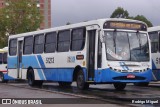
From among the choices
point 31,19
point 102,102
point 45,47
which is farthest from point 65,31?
point 31,19

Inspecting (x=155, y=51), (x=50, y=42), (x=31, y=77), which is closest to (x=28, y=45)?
(x=31, y=77)

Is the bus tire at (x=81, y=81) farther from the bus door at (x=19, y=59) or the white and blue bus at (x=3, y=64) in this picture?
the white and blue bus at (x=3, y=64)

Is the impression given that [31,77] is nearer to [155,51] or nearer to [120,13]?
[155,51]

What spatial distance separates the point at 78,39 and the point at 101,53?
2.37m

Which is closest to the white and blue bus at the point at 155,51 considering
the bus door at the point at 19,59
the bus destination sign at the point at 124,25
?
the bus destination sign at the point at 124,25

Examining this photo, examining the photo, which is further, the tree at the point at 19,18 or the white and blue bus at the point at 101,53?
the tree at the point at 19,18

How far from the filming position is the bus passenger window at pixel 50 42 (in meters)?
24.3

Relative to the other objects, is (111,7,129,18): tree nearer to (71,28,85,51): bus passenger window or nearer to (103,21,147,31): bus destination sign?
(71,28,85,51): bus passenger window

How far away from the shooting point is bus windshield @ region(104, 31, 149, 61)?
19547mm

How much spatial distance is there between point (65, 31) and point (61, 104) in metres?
8.79

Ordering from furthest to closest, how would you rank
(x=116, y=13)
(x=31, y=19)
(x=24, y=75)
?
(x=116, y=13) < (x=31, y=19) < (x=24, y=75)

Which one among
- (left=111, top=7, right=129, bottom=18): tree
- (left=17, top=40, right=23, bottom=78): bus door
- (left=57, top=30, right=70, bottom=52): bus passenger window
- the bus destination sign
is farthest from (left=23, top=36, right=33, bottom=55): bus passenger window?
(left=111, top=7, right=129, bottom=18): tree

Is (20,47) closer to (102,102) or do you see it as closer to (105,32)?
(105,32)

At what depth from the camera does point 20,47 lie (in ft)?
94.8
